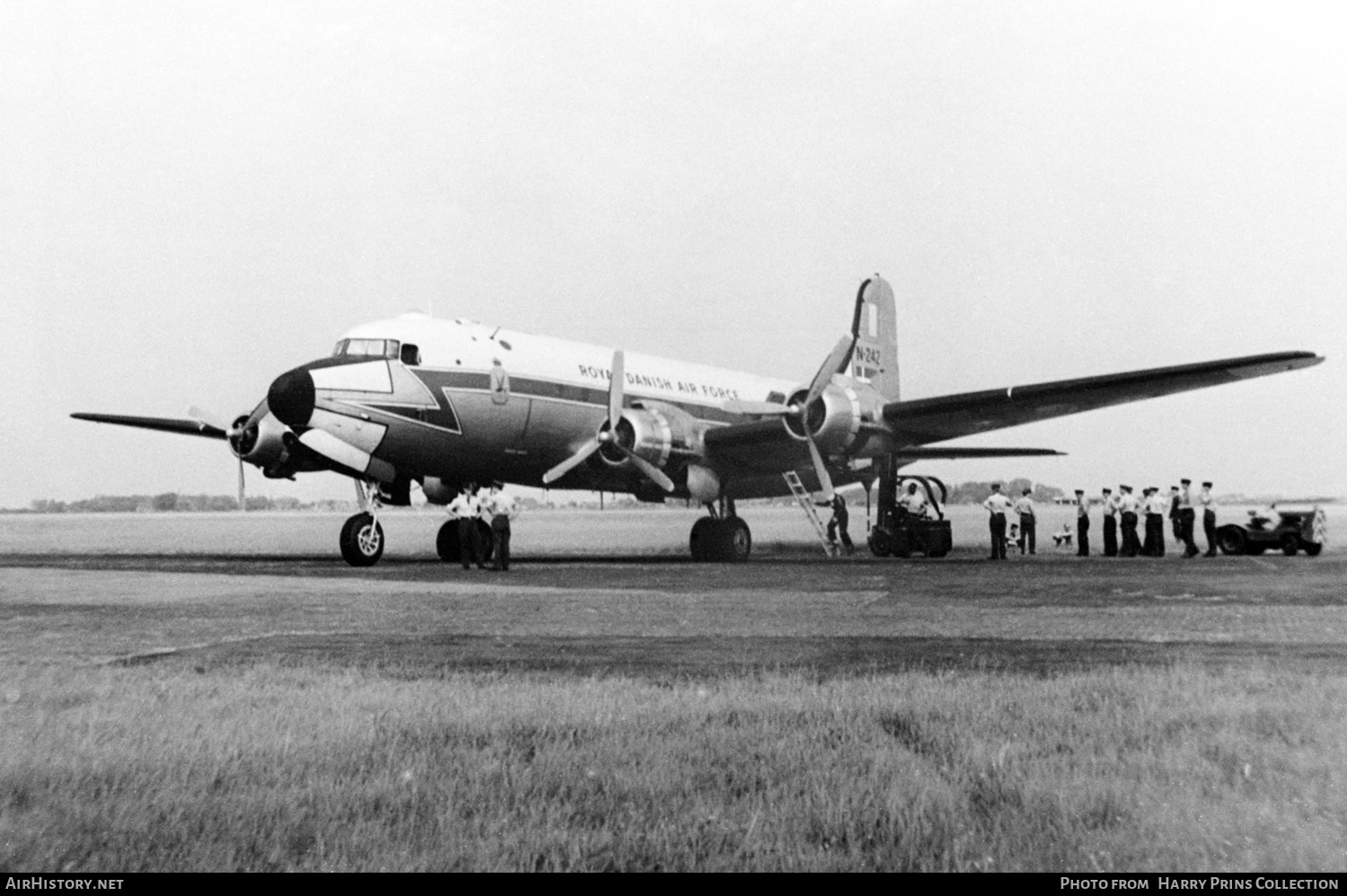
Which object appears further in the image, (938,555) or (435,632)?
(938,555)

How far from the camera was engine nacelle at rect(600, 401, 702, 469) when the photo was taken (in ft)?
74.8

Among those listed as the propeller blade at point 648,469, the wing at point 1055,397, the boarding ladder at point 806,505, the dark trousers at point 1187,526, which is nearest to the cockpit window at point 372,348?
the propeller blade at point 648,469

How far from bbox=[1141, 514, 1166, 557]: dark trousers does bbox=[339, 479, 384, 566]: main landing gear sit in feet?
52.8

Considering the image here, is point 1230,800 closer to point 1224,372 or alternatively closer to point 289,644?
point 289,644

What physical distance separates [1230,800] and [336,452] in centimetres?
1658

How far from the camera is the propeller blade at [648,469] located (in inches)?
899

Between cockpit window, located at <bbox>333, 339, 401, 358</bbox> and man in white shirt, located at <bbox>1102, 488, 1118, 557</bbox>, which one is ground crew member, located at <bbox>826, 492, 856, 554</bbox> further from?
cockpit window, located at <bbox>333, 339, 401, 358</bbox>

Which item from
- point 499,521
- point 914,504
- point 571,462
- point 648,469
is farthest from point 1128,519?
point 499,521

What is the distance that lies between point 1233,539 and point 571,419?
15479mm

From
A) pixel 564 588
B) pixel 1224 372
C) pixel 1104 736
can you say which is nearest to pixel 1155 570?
pixel 1224 372

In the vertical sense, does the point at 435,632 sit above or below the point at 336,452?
below

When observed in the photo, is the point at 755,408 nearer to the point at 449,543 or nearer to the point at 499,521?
the point at 499,521

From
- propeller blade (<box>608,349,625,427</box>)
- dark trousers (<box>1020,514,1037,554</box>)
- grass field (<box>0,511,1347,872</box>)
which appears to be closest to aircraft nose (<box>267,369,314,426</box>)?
propeller blade (<box>608,349,625,427</box>)

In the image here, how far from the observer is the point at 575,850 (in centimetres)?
460
